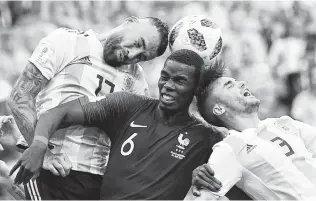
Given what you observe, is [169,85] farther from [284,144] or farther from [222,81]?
[284,144]

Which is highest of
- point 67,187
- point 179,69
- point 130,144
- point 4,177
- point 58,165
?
point 179,69

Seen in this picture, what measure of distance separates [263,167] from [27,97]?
4.01 ft

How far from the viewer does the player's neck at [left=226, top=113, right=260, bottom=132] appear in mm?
2766

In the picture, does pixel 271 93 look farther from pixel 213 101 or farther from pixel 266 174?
pixel 266 174

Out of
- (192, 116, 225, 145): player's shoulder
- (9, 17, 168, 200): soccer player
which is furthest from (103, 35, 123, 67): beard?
(192, 116, 225, 145): player's shoulder

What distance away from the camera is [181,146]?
8.42 ft

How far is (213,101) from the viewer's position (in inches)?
111

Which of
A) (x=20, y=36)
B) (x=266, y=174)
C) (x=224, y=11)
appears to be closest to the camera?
(x=266, y=174)

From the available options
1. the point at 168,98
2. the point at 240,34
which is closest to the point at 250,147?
the point at 168,98

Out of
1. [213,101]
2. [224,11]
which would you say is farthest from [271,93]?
[213,101]

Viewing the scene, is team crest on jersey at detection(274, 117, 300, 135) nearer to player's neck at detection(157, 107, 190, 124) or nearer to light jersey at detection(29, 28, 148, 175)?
player's neck at detection(157, 107, 190, 124)

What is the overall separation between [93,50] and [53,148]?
56 cm

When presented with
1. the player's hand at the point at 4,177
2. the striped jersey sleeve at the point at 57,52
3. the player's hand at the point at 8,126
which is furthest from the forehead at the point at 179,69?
the player's hand at the point at 4,177

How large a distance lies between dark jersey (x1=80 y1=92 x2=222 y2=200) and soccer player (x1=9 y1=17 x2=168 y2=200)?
0.67 feet
